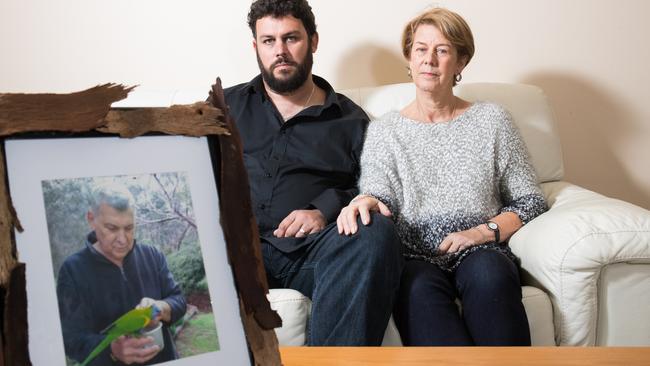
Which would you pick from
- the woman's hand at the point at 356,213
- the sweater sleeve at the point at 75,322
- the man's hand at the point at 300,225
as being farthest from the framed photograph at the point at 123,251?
the man's hand at the point at 300,225

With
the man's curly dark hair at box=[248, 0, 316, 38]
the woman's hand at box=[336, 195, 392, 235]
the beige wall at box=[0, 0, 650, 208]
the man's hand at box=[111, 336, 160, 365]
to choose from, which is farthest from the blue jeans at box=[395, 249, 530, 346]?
the beige wall at box=[0, 0, 650, 208]

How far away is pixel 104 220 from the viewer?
0.54 m

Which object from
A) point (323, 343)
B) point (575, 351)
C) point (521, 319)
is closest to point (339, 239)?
point (323, 343)

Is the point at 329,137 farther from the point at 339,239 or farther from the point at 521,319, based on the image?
the point at 521,319

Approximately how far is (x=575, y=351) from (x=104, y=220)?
25.5 inches

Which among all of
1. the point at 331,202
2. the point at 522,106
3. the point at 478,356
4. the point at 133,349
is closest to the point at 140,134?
the point at 133,349

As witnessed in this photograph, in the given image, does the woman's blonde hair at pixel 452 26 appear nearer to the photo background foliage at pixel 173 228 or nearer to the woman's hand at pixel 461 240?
the woman's hand at pixel 461 240

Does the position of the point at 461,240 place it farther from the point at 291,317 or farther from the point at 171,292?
the point at 171,292

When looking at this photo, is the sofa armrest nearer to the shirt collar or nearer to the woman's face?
the woman's face

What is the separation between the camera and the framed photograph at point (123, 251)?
501 mm

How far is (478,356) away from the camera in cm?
78

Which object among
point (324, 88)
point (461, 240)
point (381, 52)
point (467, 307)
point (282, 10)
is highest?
point (282, 10)

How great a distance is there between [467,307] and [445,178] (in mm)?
418

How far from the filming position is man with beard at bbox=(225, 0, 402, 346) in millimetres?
1162
